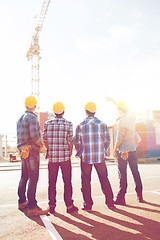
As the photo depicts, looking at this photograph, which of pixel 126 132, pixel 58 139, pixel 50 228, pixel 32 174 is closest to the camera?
pixel 50 228

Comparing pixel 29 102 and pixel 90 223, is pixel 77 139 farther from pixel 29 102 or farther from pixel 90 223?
pixel 90 223

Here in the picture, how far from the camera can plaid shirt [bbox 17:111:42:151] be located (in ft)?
13.1

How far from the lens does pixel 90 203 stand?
163 inches

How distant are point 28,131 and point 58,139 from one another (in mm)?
555

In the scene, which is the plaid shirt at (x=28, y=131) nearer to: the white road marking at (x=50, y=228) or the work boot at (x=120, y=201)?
the white road marking at (x=50, y=228)

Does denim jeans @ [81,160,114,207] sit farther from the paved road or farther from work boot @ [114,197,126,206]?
work boot @ [114,197,126,206]

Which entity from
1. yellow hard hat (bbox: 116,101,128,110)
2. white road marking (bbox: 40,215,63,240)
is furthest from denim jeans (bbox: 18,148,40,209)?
yellow hard hat (bbox: 116,101,128,110)

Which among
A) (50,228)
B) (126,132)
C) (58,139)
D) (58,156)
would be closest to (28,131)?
(58,139)

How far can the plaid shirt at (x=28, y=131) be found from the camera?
13.1 feet

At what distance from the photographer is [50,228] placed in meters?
3.30

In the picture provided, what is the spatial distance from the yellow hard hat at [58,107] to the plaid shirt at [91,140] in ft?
1.49

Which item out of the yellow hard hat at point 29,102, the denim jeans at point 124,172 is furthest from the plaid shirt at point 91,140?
the yellow hard hat at point 29,102

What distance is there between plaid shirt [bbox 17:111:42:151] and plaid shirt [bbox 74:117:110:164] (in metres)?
0.76

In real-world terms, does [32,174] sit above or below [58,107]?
below
